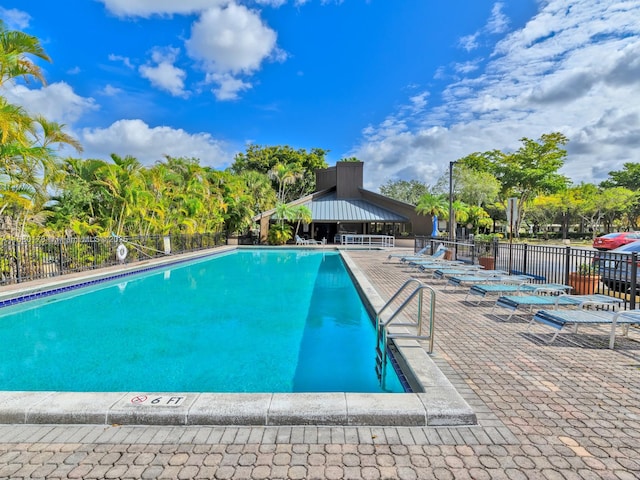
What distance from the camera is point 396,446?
248 cm

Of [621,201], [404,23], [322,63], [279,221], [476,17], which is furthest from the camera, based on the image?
[621,201]

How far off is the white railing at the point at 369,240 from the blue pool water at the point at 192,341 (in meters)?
16.9

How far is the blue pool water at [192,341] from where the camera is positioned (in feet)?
15.6

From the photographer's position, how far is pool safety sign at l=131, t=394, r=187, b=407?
9.46 feet

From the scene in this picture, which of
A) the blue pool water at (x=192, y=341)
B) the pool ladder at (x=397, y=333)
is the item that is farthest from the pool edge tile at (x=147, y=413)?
the pool ladder at (x=397, y=333)

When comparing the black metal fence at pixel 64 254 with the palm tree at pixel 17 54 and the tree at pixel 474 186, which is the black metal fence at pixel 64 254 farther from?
the tree at pixel 474 186

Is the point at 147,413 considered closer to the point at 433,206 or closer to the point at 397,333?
the point at 397,333

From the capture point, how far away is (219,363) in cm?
536

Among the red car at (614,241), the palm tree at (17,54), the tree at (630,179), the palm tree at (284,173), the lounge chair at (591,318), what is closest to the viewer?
the lounge chair at (591,318)

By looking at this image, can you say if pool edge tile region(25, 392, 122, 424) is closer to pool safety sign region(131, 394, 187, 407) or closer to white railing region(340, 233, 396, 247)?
pool safety sign region(131, 394, 187, 407)

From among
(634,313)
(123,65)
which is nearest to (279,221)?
(123,65)

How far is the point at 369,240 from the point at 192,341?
23.0 m

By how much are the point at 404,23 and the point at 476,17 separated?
2.81m

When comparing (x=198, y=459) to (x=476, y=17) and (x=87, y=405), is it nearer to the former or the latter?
(x=87, y=405)
